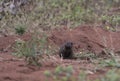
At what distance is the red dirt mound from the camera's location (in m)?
9.44

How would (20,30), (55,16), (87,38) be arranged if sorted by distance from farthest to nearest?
(55,16) < (20,30) < (87,38)

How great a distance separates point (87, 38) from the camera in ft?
32.5

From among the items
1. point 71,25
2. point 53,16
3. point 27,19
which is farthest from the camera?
point 53,16

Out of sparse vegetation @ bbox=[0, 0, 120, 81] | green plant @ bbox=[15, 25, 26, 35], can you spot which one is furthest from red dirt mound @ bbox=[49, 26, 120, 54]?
green plant @ bbox=[15, 25, 26, 35]

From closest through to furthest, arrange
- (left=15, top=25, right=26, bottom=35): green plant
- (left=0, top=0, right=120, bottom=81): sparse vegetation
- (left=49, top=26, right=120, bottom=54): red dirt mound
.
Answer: (left=49, top=26, right=120, bottom=54): red dirt mound → (left=0, top=0, right=120, bottom=81): sparse vegetation → (left=15, top=25, right=26, bottom=35): green plant

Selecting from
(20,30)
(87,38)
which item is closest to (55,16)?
(20,30)

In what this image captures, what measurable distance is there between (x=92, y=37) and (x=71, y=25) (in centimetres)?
220

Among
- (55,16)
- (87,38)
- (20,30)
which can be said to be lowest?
(87,38)

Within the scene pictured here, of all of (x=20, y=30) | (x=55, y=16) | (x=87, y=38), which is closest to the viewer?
(x=87, y=38)

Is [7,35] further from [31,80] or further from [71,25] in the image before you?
[31,80]

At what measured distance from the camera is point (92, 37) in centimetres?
1012

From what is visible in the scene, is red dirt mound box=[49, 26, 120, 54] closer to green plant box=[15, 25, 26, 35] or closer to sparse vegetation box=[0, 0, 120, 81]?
sparse vegetation box=[0, 0, 120, 81]

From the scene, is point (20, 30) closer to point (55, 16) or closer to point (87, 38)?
point (87, 38)

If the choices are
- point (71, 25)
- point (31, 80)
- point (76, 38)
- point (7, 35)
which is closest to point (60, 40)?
point (76, 38)
